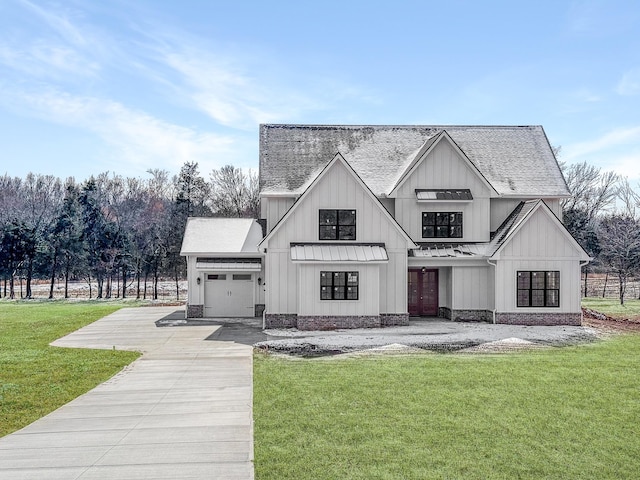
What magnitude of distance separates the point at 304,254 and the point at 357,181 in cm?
384

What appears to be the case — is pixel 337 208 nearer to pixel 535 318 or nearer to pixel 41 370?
pixel 535 318

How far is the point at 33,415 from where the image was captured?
33.2 feet

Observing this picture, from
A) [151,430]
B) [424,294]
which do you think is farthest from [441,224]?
[151,430]

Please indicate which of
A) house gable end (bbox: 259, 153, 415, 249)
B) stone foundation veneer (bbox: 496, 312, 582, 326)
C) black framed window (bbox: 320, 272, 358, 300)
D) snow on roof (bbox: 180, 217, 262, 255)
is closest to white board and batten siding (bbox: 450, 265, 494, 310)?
stone foundation veneer (bbox: 496, 312, 582, 326)

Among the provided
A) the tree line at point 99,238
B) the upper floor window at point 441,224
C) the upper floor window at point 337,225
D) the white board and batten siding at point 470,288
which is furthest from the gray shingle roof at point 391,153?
the tree line at point 99,238

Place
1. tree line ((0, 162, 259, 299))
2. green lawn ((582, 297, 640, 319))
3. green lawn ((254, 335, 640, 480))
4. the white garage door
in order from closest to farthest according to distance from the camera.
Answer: green lawn ((254, 335, 640, 480))
the white garage door
green lawn ((582, 297, 640, 319))
tree line ((0, 162, 259, 299))

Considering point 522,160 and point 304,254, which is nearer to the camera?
point 304,254

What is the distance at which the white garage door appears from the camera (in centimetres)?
2614

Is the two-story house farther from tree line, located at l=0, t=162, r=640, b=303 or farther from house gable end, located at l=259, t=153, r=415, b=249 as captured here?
tree line, located at l=0, t=162, r=640, b=303

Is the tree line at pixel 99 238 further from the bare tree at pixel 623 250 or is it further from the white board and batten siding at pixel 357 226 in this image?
the bare tree at pixel 623 250

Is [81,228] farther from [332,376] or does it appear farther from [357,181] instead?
[332,376]

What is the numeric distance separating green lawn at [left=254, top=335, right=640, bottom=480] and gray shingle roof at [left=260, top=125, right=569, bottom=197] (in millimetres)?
12661

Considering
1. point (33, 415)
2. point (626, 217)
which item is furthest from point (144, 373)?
point (626, 217)

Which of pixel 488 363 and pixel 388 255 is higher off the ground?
pixel 388 255
